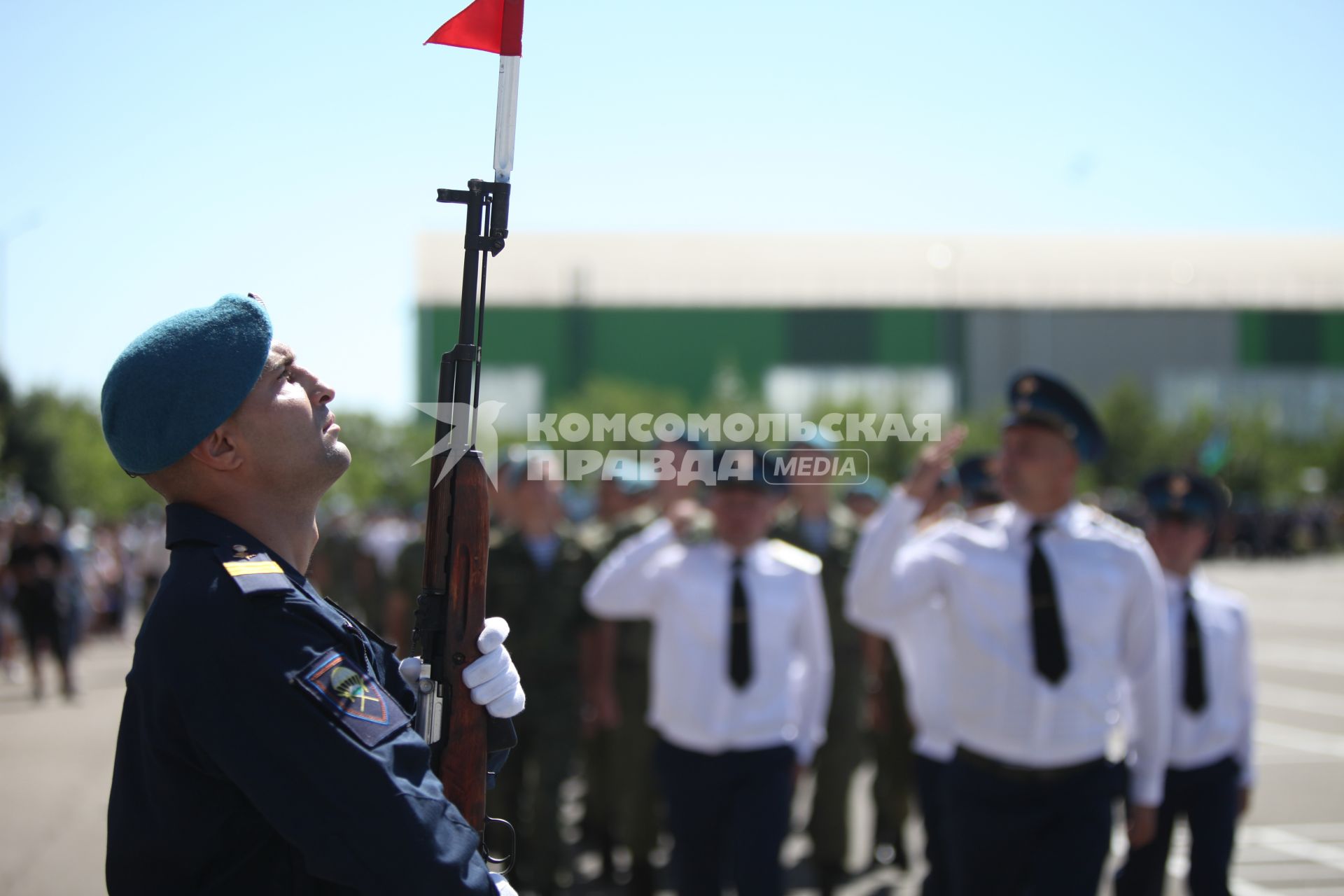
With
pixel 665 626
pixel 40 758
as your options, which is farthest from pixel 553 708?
pixel 40 758

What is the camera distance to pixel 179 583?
1874 millimetres

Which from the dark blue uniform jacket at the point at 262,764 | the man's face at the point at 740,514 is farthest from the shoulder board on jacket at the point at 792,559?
the dark blue uniform jacket at the point at 262,764

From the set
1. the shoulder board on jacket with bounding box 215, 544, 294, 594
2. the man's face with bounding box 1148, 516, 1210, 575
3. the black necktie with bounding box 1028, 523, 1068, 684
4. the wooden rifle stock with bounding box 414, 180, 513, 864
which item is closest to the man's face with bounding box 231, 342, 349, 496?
the shoulder board on jacket with bounding box 215, 544, 294, 594

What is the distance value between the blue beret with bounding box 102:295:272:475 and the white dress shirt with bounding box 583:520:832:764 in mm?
3340

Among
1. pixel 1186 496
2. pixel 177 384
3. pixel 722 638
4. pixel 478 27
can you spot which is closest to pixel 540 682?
pixel 722 638

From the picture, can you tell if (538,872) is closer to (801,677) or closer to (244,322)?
(801,677)

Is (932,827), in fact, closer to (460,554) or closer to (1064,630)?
(1064,630)

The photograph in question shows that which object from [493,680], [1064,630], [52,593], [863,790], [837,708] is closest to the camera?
[493,680]

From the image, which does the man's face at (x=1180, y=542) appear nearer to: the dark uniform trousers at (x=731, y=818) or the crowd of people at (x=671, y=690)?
the crowd of people at (x=671, y=690)

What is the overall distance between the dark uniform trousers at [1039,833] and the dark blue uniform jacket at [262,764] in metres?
2.60

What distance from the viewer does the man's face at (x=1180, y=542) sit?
17.1 ft

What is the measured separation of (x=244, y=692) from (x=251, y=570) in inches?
8.2

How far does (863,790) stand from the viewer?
9.24 meters

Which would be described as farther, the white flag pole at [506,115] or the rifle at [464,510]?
the white flag pole at [506,115]
